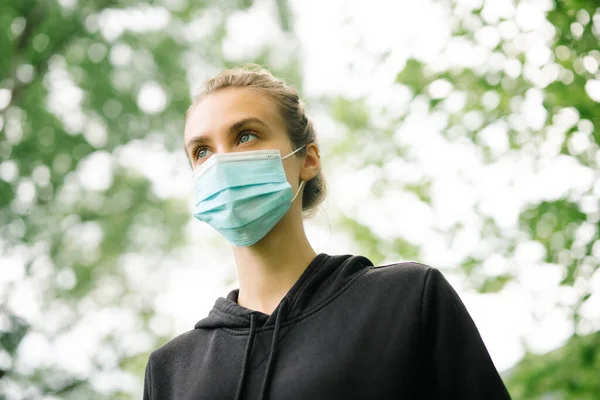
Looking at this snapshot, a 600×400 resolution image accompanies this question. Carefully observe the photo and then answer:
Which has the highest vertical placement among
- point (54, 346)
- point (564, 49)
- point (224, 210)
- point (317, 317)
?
point (564, 49)

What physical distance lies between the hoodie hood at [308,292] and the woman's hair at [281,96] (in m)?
0.48

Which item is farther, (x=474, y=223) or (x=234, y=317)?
(x=474, y=223)

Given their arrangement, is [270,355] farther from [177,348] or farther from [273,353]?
[177,348]

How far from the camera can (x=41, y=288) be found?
38.4 feet

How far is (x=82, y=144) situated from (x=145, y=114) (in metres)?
1.34

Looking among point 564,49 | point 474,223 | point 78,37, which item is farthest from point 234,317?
point 78,37

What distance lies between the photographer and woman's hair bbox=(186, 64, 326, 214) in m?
2.66

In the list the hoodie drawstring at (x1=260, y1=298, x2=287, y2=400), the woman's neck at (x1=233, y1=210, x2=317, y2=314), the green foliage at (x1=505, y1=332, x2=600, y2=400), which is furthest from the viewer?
the green foliage at (x1=505, y1=332, x2=600, y2=400)

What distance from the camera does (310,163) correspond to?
2.78m

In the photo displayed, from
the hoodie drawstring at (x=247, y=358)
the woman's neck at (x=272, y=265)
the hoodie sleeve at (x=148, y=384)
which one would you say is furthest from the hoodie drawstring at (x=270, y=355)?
the hoodie sleeve at (x=148, y=384)

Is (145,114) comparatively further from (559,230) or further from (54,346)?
(559,230)

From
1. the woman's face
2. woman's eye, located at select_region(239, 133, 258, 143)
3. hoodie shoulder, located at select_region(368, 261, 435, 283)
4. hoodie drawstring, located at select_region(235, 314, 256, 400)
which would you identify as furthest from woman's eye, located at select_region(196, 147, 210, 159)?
hoodie shoulder, located at select_region(368, 261, 435, 283)

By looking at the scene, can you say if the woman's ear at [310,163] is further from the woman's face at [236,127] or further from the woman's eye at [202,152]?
the woman's eye at [202,152]

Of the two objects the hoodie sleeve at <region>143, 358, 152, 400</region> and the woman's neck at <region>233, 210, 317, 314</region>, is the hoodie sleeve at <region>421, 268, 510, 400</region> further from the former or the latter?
the hoodie sleeve at <region>143, 358, 152, 400</region>
